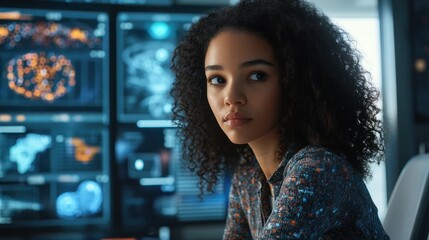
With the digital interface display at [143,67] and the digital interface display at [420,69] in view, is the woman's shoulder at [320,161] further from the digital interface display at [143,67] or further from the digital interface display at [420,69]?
the digital interface display at [420,69]

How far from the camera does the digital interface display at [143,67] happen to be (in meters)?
2.26

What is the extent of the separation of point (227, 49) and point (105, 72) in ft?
4.27

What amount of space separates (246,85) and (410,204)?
1.67ft

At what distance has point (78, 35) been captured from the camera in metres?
2.23

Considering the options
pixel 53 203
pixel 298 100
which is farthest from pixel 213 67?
pixel 53 203

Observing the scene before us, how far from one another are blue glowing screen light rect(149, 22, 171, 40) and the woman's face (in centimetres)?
128

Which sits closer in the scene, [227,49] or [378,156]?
[227,49]

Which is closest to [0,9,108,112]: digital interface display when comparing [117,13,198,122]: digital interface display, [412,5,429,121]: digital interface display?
[117,13,198,122]: digital interface display

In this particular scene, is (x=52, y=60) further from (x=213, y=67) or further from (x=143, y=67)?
(x=213, y=67)

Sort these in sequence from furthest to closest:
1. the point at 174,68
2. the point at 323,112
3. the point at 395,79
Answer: the point at 395,79
the point at 174,68
the point at 323,112

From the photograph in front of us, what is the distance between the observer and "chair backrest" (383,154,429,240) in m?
1.13

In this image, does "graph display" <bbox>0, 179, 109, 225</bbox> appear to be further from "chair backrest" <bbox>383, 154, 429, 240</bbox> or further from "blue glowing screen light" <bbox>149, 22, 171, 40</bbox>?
"chair backrest" <bbox>383, 154, 429, 240</bbox>

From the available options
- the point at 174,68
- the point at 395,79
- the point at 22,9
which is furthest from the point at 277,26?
the point at 395,79

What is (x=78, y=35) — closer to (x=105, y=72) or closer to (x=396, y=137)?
(x=105, y=72)
